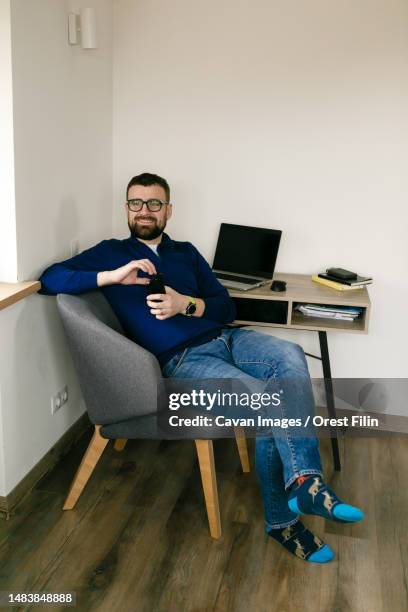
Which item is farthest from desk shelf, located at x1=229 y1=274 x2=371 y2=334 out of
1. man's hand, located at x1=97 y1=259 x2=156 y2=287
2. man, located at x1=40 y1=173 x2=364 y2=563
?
man's hand, located at x1=97 y1=259 x2=156 y2=287

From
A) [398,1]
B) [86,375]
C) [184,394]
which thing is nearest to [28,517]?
[86,375]

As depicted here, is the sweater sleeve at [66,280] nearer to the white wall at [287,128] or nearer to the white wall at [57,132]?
the white wall at [57,132]

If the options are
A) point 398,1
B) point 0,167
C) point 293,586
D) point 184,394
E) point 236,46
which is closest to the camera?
point 293,586

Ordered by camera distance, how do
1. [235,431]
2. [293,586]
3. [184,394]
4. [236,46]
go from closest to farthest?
[293,586], [184,394], [235,431], [236,46]

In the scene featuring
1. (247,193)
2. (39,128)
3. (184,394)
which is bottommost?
(184,394)

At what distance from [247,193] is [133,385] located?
1.27 meters

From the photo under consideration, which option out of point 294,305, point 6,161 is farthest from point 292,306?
point 6,161

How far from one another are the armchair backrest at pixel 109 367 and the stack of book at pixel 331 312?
847mm

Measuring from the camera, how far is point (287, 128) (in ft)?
9.84

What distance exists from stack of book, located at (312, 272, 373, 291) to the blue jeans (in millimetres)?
480

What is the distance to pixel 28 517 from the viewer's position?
7.59 feet

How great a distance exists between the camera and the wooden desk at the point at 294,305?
107 inches

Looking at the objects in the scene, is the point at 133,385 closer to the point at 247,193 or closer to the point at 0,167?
the point at 0,167

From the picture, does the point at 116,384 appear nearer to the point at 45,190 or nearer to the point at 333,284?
the point at 45,190
